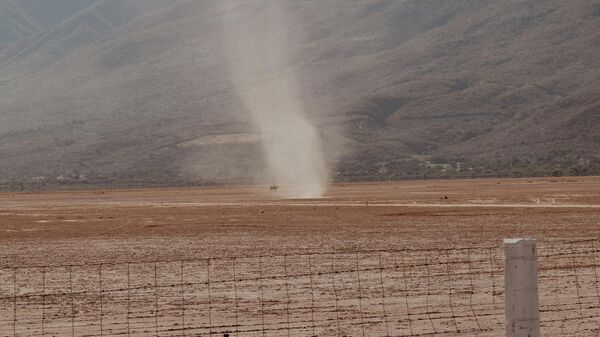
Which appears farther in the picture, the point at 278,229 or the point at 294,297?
the point at 278,229

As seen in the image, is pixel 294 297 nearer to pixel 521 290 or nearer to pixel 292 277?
pixel 292 277

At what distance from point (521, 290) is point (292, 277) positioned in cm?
1237

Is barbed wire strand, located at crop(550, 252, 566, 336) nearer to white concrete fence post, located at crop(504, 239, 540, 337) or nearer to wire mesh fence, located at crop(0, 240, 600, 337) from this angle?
wire mesh fence, located at crop(0, 240, 600, 337)

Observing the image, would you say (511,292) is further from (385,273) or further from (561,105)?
(561,105)

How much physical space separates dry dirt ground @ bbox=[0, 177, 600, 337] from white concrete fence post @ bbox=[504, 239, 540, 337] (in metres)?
5.49

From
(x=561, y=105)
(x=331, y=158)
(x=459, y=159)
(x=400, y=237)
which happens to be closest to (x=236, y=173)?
(x=331, y=158)

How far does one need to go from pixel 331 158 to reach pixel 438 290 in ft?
505

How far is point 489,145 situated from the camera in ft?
595

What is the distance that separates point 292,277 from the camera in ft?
68.0

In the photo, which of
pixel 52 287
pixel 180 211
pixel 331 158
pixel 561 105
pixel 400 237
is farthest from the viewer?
pixel 561 105

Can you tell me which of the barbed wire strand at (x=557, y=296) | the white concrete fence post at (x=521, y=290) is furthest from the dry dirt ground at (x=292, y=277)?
the white concrete fence post at (x=521, y=290)

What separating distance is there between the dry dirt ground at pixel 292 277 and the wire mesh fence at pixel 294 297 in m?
0.03

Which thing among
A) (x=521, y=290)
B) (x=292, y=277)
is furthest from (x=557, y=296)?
(x=521, y=290)

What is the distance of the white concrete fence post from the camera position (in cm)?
845
